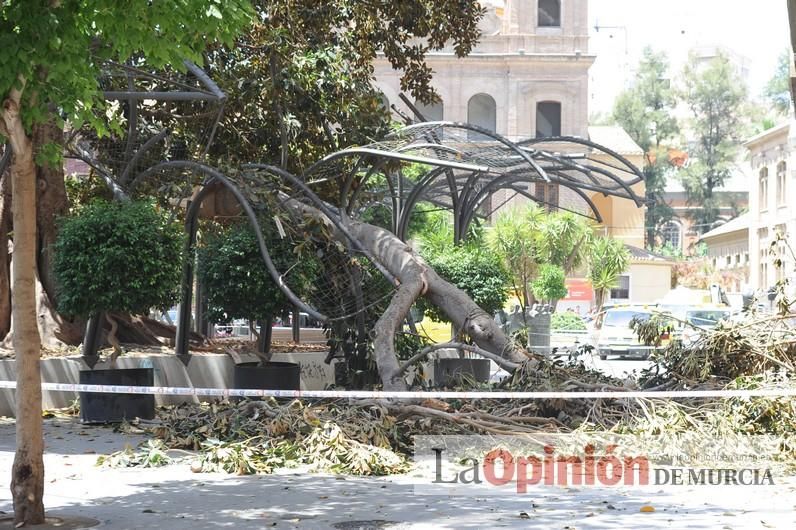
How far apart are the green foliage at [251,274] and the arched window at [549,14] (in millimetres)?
49148

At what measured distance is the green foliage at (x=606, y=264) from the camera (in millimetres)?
53906

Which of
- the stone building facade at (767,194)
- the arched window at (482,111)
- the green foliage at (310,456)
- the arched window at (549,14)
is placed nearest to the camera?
the green foliage at (310,456)

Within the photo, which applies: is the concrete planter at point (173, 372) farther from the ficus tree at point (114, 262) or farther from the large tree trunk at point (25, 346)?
the large tree trunk at point (25, 346)

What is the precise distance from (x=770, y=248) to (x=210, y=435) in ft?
22.7

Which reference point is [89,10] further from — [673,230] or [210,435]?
[673,230]

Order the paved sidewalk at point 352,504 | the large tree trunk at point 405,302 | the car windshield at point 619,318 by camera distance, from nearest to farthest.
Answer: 1. the paved sidewalk at point 352,504
2. the large tree trunk at point 405,302
3. the car windshield at point 619,318

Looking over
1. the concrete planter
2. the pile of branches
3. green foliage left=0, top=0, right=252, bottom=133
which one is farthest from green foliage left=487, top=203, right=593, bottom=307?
green foliage left=0, top=0, right=252, bottom=133

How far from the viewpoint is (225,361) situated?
1673cm

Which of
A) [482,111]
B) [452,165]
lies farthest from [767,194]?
[452,165]

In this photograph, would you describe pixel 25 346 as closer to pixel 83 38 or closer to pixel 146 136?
pixel 83 38

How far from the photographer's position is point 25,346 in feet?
25.2

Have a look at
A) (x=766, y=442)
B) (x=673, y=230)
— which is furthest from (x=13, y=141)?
(x=673, y=230)

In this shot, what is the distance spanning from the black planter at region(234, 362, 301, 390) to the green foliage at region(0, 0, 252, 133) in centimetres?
742

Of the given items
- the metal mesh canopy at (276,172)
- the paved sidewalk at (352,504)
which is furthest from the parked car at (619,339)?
the paved sidewalk at (352,504)
